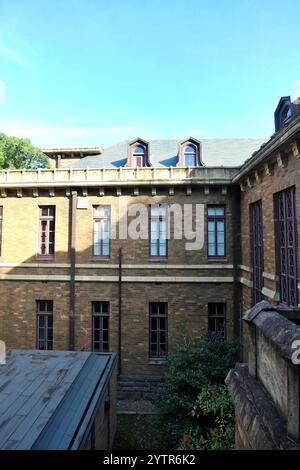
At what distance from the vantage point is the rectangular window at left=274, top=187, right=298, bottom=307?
7895mm

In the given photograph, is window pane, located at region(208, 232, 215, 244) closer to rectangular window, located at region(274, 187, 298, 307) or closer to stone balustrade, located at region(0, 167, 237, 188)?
stone balustrade, located at region(0, 167, 237, 188)

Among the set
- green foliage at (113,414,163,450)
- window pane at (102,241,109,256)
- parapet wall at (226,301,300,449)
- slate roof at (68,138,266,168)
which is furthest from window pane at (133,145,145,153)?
parapet wall at (226,301,300,449)

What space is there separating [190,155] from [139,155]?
247 centimetres

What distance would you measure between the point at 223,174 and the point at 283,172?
4800 millimetres

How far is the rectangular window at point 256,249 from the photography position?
1045cm

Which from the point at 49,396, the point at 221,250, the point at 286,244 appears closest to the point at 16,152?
the point at 221,250

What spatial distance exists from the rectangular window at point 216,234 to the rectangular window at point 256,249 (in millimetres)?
1882

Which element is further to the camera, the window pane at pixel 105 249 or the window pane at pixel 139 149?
the window pane at pixel 139 149

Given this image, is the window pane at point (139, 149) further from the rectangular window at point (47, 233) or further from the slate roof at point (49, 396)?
the slate roof at point (49, 396)

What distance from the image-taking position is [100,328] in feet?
43.5

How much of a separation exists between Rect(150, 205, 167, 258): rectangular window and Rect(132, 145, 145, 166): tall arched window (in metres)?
2.93

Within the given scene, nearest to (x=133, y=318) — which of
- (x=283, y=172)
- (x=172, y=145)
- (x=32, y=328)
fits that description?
(x=32, y=328)

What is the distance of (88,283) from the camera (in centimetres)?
1337

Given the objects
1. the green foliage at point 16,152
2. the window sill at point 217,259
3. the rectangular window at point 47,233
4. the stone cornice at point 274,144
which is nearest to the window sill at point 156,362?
the window sill at point 217,259
